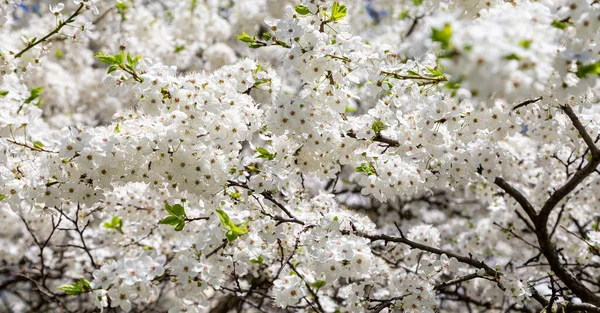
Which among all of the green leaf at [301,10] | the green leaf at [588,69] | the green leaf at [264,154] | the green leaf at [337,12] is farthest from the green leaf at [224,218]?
the green leaf at [588,69]

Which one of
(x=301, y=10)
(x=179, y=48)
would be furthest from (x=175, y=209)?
(x=179, y=48)

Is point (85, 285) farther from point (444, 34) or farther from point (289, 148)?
point (444, 34)

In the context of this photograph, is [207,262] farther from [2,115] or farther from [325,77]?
[2,115]

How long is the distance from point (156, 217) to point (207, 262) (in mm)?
2359

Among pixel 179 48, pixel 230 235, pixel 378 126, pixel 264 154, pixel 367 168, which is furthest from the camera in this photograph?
pixel 179 48

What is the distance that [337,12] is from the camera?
10.9ft

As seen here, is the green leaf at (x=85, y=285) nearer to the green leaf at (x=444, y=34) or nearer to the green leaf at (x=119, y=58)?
the green leaf at (x=119, y=58)

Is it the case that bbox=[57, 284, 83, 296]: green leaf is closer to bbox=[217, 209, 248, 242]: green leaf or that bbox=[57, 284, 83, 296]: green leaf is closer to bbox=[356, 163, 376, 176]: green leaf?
bbox=[217, 209, 248, 242]: green leaf

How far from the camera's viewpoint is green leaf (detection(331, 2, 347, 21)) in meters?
3.29

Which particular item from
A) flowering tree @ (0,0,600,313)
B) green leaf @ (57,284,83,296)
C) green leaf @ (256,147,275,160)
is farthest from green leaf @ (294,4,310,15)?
green leaf @ (57,284,83,296)

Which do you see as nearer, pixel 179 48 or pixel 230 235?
pixel 230 235

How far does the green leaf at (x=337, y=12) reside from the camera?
10.8 ft

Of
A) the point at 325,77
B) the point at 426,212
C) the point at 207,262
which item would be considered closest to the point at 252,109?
the point at 325,77

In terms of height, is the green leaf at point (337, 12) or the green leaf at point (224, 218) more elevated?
the green leaf at point (337, 12)
